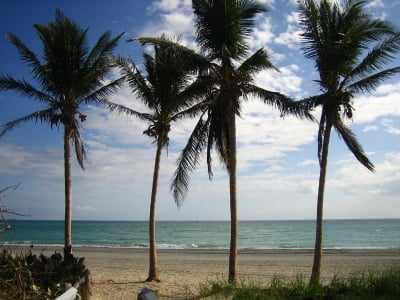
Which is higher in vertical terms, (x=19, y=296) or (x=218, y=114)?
(x=218, y=114)

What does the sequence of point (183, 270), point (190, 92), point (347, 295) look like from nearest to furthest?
point (347, 295)
point (190, 92)
point (183, 270)

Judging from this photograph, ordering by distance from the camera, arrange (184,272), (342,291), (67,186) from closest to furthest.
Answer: (342,291) < (67,186) < (184,272)

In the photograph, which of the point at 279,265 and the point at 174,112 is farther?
the point at 279,265

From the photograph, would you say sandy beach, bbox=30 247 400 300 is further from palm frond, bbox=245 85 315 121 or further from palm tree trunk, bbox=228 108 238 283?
palm frond, bbox=245 85 315 121

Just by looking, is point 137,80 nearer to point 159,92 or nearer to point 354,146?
point 159,92

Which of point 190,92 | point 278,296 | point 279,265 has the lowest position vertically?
point 279,265

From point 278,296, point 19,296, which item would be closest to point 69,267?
point 19,296

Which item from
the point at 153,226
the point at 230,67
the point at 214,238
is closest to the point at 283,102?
the point at 230,67

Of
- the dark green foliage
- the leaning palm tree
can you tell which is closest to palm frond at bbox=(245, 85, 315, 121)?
the leaning palm tree

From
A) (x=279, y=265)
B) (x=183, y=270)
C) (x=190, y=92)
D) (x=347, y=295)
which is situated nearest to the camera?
(x=347, y=295)

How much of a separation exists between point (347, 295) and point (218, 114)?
7523 millimetres

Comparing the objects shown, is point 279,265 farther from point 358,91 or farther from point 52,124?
point 52,124

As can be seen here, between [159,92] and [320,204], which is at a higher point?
[159,92]

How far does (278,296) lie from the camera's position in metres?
7.00
